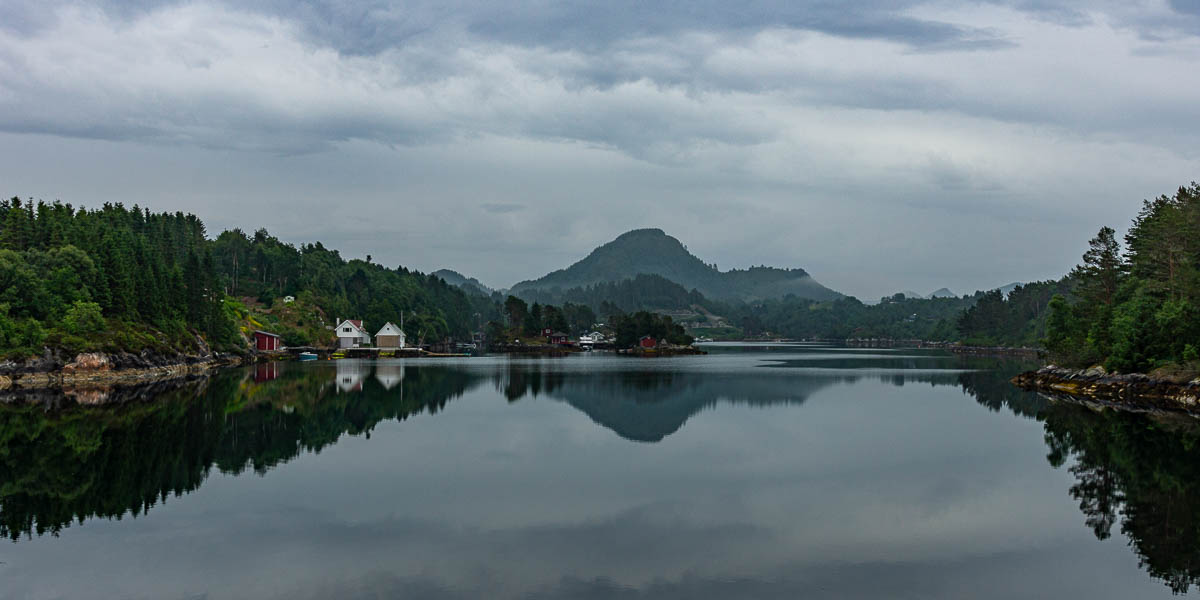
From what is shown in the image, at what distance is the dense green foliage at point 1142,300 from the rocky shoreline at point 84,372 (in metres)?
60.0

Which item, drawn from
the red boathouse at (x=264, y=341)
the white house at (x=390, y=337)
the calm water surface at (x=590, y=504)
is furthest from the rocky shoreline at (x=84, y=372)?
the white house at (x=390, y=337)

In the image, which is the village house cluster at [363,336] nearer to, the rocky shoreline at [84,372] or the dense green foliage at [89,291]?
the dense green foliage at [89,291]

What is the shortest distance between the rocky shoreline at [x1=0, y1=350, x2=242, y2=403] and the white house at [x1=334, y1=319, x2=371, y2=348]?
214 feet

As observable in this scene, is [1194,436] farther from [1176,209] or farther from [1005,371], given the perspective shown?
[1005,371]

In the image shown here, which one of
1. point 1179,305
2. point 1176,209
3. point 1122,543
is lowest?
point 1122,543

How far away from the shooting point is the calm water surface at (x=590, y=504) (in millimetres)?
15766

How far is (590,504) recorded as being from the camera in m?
Answer: 22.1

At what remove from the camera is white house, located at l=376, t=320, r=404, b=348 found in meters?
144

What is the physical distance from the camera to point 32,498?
2248 centimetres

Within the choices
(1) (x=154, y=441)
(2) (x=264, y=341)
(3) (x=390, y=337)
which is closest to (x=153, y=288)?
(2) (x=264, y=341)

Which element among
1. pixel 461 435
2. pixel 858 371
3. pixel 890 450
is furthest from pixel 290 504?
pixel 858 371

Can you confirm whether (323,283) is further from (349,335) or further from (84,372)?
(84,372)

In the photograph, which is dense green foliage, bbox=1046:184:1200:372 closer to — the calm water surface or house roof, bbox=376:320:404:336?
the calm water surface

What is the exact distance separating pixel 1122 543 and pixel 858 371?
72246mm
